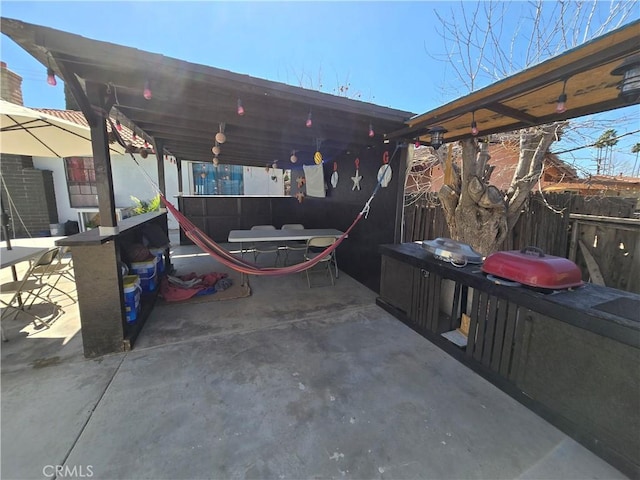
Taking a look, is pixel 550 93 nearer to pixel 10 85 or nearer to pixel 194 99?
pixel 194 99

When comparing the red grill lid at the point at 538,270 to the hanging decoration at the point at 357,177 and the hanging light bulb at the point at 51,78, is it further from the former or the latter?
the hanging light bulb at the point at 51,78

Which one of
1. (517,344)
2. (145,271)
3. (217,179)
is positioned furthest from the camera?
(217,179)

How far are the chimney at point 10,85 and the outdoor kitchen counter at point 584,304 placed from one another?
9.49m

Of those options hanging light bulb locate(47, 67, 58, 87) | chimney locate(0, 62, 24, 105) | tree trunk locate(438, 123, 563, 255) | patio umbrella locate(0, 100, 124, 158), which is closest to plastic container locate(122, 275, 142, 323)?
hanging light bulb locate(47, 67, 58, 87)

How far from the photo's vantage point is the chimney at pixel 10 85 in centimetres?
577

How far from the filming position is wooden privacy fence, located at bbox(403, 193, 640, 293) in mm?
2822

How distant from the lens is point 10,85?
Answer: 5938 millimetres

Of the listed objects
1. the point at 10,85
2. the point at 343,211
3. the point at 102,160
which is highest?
the point at 10,85

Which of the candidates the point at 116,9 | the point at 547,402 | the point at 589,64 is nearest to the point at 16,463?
the point at 547,402

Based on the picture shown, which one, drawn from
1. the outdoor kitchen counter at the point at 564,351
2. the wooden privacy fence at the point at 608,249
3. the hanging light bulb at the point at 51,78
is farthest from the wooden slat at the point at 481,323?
the hanging light bulb at the point at 51,78

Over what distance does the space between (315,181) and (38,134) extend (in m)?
4.02

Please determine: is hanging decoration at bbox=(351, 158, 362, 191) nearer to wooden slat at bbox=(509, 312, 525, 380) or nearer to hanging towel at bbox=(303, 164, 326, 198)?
hanging towel at bbox=(303, 164, 326, 198)

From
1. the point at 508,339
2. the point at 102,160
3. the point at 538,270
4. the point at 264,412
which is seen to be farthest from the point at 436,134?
the point at 102,160

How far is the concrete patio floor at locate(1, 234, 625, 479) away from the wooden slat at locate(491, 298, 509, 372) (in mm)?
173
